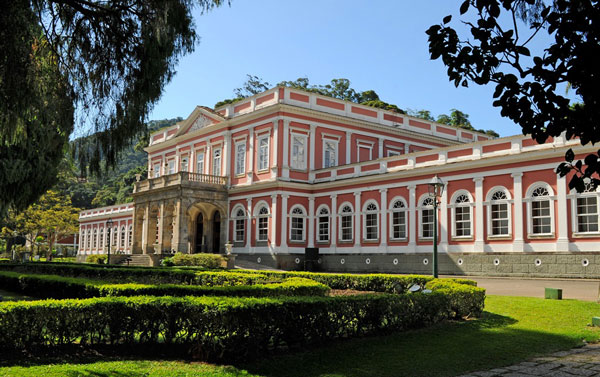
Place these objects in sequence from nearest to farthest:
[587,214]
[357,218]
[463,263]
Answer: [587,214] < [463,263] < [357,218]

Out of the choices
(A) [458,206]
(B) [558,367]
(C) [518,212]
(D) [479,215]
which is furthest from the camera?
(A) [458,206]

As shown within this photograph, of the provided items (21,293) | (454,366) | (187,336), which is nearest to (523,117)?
(454,366)

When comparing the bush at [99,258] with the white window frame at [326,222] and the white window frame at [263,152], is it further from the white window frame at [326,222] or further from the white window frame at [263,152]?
the white window frame at [326,222]

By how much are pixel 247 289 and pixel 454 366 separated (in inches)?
191

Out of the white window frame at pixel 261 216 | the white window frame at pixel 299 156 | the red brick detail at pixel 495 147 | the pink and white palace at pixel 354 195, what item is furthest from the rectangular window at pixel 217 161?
the red brick detail at pixel 495 147

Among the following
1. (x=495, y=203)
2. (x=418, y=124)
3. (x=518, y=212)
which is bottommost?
(x=518, y=212)

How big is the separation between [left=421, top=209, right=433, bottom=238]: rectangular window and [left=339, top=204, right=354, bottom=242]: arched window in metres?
4.66

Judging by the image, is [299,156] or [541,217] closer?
[541,217]

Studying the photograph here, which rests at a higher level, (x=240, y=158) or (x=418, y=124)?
(x=418, y=124)

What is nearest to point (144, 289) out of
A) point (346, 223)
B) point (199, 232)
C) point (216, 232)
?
point (346, 223)

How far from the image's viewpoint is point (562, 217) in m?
20.3

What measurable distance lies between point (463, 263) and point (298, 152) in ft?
40.6

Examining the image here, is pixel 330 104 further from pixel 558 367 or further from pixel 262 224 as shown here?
pixel 558 367

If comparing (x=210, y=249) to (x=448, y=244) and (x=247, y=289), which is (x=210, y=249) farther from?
(x=247, y=289)
